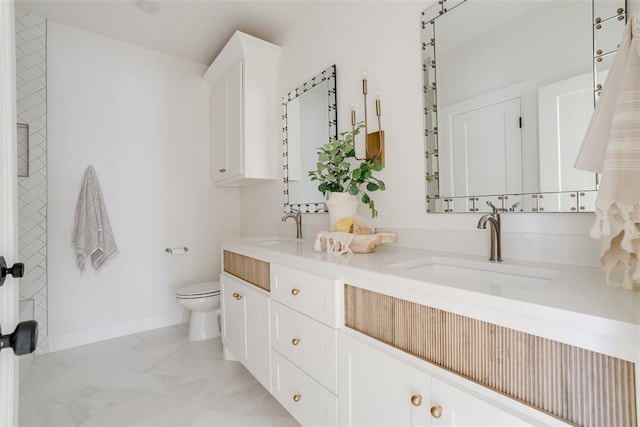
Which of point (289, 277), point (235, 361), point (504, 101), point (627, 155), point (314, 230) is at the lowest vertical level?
point (235, 361)

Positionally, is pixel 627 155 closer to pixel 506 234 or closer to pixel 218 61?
pixel 506 234

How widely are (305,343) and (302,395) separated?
23cm

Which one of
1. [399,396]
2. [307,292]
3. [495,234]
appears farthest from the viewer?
[307,292]

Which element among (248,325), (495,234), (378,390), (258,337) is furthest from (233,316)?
(495,234)

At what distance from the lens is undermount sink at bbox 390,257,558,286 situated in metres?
0.92

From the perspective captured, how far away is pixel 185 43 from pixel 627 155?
3047 millimetres

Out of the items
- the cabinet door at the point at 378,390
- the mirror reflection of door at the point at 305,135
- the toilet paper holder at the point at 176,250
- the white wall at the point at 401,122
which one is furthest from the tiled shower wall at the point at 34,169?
the cabinet door at the point at 378,390

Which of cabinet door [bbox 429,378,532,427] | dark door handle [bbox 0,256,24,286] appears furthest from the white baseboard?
cabinet door [bbox 429,378,532,427]

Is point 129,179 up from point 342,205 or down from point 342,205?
up

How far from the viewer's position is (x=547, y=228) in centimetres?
104

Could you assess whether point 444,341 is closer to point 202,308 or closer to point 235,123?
point 202,308

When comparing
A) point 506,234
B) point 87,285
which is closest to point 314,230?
point 506,234

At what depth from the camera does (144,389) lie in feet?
5.83

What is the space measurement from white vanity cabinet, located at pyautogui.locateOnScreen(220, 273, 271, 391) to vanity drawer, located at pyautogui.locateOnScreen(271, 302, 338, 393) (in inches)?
4.2
